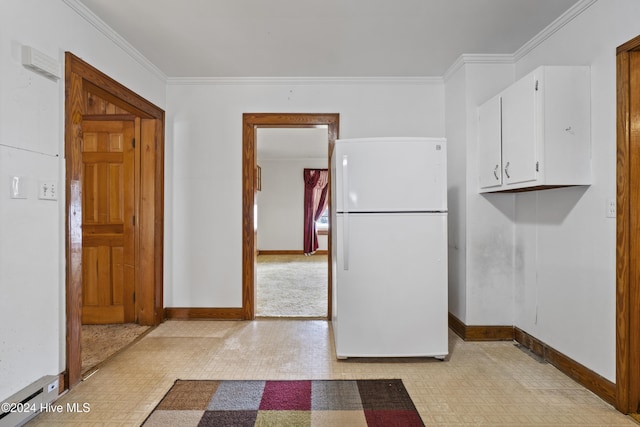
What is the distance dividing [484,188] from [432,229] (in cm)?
74

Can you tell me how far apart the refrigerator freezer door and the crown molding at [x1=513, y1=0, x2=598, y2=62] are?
1117 mm

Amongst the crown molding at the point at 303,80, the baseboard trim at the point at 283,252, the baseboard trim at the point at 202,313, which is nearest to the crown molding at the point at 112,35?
the crown molding at the point at 303,80

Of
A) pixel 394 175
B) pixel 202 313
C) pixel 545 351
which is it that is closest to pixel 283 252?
pixel 202 313

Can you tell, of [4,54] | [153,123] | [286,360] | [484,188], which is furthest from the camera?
[153,123]

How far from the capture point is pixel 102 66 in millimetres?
2465

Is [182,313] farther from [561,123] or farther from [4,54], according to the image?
[561,123]

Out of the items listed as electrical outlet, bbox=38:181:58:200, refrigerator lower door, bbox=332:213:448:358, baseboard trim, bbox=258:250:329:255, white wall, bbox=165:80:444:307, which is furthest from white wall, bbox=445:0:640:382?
baseboard trim, bbox=258:250:329:255

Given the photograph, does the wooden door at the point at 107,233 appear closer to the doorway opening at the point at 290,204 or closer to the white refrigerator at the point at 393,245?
the white refrigerator at the point at 393,245

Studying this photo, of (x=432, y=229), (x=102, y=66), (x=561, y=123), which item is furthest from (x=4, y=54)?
(x=561, y=123)

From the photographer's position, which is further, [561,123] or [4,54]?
[561,123]

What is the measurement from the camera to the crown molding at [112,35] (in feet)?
7.19

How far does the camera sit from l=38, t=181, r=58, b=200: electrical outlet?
1.89 meters

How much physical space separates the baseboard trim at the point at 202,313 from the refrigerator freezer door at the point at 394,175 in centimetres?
180

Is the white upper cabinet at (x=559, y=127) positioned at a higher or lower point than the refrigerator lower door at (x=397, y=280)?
higher
